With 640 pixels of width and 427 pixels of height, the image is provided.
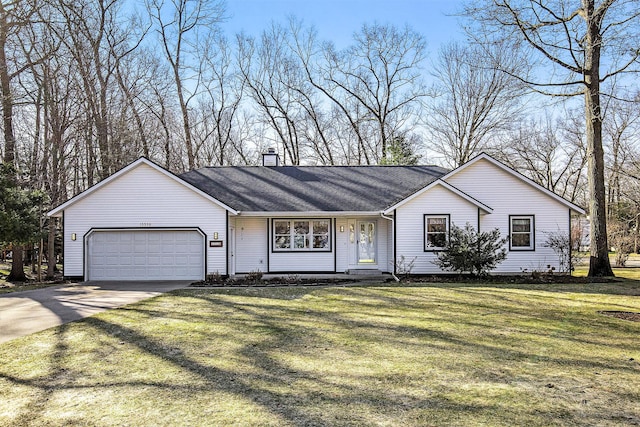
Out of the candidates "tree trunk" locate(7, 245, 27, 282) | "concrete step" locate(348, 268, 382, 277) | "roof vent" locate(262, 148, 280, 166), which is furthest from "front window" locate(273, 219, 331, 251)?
"tree trunk" locate(7, 245, 27, 282)

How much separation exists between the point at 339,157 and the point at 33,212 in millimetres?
25774

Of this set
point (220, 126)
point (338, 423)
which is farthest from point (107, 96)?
point (338, 423)

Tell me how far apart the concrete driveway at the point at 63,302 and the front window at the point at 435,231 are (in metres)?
9.05

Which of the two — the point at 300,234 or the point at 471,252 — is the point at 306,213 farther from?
the point at 471,252

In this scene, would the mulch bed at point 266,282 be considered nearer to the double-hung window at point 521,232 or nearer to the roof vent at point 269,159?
the double-hung window at point 521,232

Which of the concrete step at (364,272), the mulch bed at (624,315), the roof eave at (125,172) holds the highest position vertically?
the roof eave at (125,172)

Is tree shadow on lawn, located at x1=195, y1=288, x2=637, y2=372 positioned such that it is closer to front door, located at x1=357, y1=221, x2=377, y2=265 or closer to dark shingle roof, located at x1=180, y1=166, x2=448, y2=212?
dark shingle roof, located at x1=180, y1=166, x2=448, y2=212

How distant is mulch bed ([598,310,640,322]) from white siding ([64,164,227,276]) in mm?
12423

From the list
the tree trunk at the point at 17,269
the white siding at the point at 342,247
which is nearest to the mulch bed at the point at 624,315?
the white siding at the point at 342,247

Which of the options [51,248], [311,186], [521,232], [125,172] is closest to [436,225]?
[521,232]

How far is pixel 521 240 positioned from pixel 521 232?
1.06ft

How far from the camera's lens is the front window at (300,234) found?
19.7 m

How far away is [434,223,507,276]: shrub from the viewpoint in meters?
17.2

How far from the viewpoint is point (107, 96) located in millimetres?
28078
